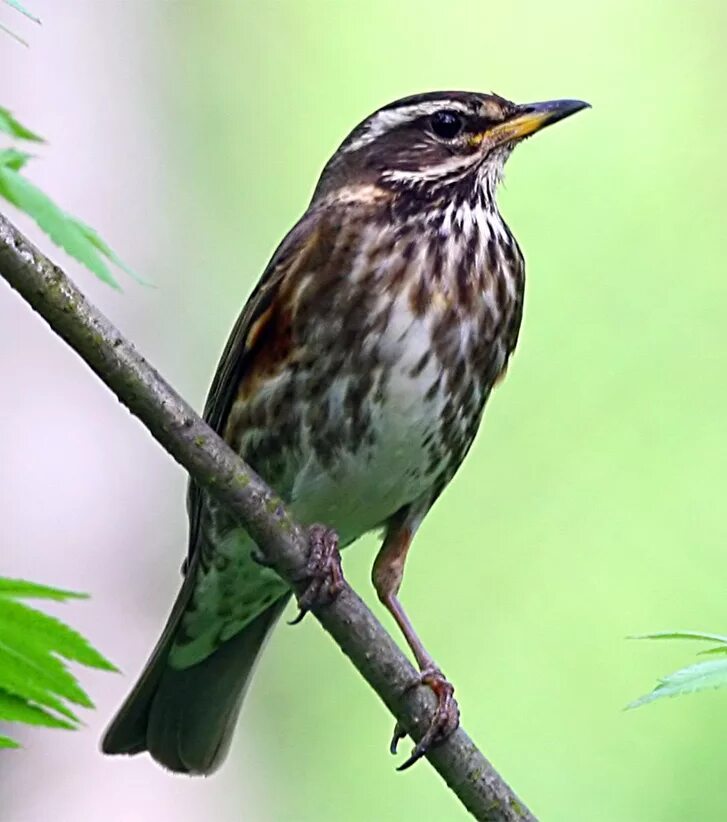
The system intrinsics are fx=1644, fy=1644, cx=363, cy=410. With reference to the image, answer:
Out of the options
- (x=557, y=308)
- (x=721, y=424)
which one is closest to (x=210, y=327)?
(x=557, y=308)

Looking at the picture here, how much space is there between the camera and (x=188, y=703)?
4605 millimetres

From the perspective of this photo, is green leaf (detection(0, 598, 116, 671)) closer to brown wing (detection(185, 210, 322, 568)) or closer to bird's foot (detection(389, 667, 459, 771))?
bird's foot (detection(389, 667, 459, 771))

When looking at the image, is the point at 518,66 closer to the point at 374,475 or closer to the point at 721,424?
the point at 721,424

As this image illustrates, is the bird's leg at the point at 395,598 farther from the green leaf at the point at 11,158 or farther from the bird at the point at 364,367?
the green leaf at the point at 11,158

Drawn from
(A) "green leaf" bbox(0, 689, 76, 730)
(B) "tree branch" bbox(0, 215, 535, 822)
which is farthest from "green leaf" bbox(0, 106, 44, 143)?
(A) "green leaf" bbox(0, 689, 76, 730)

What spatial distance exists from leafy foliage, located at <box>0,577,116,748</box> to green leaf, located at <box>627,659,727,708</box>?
75 centimetres

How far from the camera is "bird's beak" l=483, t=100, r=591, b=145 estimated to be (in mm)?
4168

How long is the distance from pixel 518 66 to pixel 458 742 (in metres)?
5.77

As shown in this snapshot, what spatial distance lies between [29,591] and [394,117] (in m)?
2.56

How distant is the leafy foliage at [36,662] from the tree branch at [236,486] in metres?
0.52

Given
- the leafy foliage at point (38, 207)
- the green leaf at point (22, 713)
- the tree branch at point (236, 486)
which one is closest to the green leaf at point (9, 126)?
the leafy foliage at point (38, 207)

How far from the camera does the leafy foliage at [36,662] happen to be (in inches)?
87.8

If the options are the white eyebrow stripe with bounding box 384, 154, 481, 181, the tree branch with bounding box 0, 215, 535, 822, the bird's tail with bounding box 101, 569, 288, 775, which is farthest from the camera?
the bird's tail with bounding box 101, 569, 288, 775

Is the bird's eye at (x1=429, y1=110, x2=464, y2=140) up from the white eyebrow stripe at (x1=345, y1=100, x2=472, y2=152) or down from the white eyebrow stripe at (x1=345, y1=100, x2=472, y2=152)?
down
